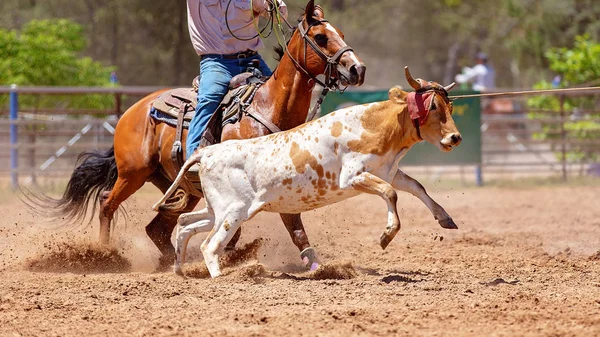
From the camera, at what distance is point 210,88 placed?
7305 mm

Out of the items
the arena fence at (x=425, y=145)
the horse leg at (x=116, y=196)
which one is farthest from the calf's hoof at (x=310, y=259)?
the arena fence at (x=425, y=145)

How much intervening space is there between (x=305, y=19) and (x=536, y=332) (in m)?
3.40

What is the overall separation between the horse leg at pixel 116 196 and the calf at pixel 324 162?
1.51 meters

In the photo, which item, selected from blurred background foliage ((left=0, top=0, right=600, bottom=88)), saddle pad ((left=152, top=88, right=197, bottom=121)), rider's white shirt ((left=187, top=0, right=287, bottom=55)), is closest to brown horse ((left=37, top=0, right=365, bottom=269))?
saddle pad ((left=152, top=88, right=197, bottom=121))

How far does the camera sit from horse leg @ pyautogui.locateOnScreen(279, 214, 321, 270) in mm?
7121

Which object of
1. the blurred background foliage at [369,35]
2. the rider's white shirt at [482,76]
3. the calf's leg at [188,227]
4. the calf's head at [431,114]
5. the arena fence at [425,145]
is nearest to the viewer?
the calf's head at [431,114]

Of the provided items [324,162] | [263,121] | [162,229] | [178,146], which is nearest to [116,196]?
[162,229]

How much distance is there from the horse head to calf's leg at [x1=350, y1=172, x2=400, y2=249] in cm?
91

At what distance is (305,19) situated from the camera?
23.4 ft

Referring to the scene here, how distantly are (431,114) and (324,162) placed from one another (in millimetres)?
800

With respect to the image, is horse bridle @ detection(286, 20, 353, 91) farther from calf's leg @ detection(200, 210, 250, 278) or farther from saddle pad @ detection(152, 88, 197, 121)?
calf's leg @ detection(200, 210, 250, 278)

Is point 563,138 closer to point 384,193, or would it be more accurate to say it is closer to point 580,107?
point 580,107

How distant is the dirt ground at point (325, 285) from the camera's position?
16.2 ft

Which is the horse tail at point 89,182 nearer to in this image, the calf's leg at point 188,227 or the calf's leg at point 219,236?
the calf's leg at point 188,227
